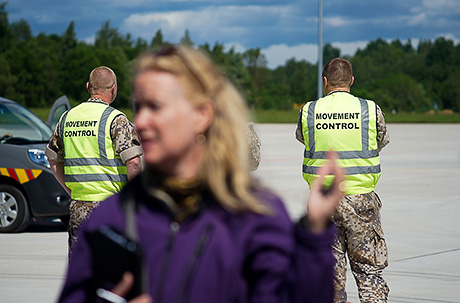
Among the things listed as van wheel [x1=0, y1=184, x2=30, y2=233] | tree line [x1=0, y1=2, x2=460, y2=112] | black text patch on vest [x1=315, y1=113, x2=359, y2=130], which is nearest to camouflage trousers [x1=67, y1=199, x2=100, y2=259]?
black text patch on vest [x1=315, y1=113, x2=359, y2=130]

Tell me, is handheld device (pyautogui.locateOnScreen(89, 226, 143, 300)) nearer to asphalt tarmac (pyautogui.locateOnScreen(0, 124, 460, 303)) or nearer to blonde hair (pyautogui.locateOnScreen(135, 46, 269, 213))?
blonde hair (pyautogui.locateOnScreen(135, 46, 269, 213))

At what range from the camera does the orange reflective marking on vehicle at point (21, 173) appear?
10789 mm

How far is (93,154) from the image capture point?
584 centimetres

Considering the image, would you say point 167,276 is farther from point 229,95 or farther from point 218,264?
point 229,95

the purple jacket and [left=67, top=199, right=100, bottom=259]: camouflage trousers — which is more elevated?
the purple jacket

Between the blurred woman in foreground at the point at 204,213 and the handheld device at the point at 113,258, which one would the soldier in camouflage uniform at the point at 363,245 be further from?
the handheld device at the point at 113,258

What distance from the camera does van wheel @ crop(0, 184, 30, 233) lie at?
1084 centimetres

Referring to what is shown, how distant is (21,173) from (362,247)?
6185 mm

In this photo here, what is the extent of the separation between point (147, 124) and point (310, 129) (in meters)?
4.15

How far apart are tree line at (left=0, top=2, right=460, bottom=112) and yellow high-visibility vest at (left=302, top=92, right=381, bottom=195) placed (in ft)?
212

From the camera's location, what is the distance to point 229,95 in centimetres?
206

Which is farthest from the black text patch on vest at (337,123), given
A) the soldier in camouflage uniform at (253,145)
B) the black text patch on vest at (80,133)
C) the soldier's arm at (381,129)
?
the black text patch on vest at (80,133)

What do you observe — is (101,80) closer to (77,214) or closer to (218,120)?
(77,214)

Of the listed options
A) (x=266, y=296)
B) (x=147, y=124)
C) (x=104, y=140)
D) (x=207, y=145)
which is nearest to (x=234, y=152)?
(x=207, y=145)
